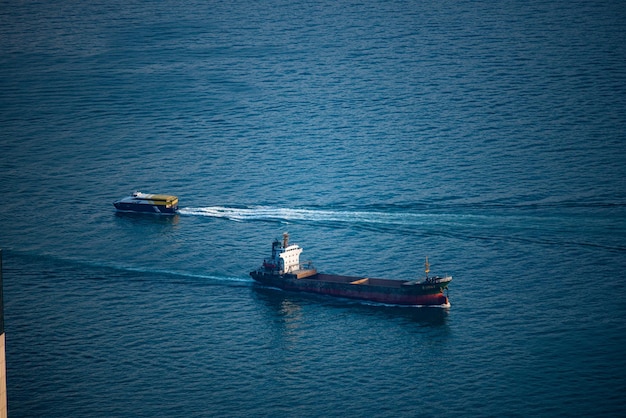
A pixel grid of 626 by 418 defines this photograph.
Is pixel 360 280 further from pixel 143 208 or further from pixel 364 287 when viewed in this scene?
pixel 143 208

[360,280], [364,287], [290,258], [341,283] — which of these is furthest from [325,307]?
[290,258]

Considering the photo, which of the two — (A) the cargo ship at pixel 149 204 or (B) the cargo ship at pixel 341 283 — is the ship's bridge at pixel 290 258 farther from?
(A) the cargo ship at pixel 149 204

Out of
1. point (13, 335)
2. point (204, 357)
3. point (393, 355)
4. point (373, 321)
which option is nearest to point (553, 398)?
point (393, 355)

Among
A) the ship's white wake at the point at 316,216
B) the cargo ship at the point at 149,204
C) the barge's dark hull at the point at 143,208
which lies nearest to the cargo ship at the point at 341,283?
the ship's white wake at the point at 316,216

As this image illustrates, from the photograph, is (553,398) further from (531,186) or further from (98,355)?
(531,186)

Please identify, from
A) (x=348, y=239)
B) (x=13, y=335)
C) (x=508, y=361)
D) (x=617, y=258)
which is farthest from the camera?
(x=348, y=239)

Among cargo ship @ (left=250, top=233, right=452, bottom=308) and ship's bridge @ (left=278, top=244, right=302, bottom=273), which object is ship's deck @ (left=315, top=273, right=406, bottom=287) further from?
ship's bridge @ (left=278, top=244, right=302, bottom=273)

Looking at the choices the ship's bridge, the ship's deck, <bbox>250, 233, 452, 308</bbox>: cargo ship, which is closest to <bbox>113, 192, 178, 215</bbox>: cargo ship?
<bbox>250, 233, 452, 308</bbox>: cargo ship
